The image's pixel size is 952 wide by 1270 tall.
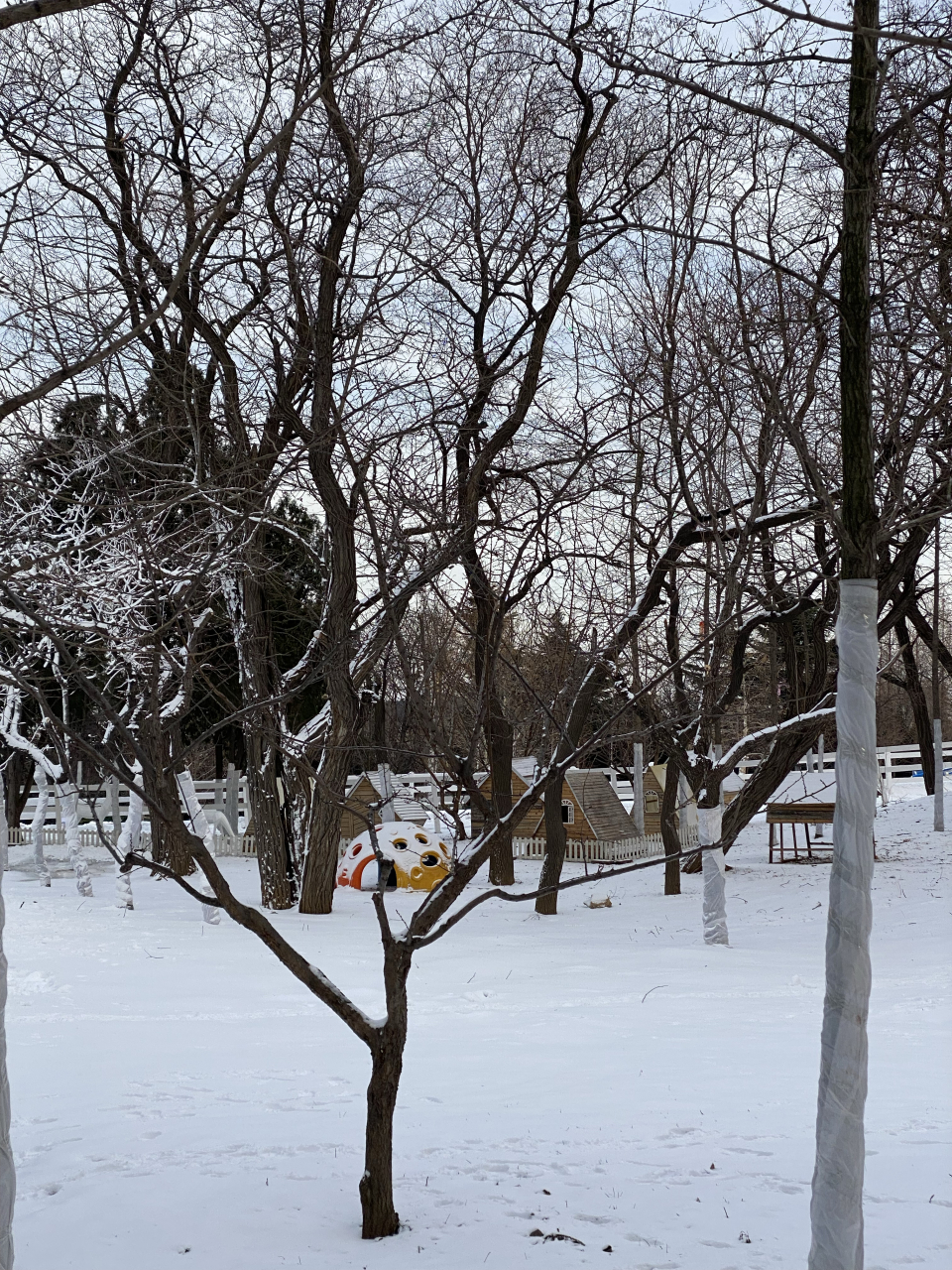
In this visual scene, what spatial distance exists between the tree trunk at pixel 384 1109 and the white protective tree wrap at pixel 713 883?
6.29m

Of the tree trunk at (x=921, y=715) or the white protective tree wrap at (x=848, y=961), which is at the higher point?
the tree trunk at (x=921, y=715)

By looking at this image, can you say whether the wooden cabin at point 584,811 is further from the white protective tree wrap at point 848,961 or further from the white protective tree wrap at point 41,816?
the white protective tree wrap at point 848,961

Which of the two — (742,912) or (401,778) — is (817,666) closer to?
(742,912)

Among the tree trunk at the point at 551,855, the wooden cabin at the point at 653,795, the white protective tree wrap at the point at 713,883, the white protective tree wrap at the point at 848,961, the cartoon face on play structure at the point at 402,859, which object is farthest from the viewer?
the wooden cabin at the point at 653,795

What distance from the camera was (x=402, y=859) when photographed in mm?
15414

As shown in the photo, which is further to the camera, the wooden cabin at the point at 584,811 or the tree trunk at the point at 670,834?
the wooden cabin at the point at 584,811

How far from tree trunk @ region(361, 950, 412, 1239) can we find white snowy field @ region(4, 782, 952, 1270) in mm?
110

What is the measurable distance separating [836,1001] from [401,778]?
67.7 ft

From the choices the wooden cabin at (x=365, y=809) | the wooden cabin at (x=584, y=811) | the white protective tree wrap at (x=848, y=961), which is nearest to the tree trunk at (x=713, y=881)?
the wooden cabin at (x=365, y=809)

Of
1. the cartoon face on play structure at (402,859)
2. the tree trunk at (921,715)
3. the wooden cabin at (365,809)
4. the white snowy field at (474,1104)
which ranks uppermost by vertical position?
the tree trunk at (921,715)

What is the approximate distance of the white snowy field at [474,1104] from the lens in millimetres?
4074

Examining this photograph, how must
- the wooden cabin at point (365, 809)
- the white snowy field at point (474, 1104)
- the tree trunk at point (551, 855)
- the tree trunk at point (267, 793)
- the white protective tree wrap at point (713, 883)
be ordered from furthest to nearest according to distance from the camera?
the wooden cabin at point (365, 809) → the tree trunk at point (551, 855) → the tree trunk at point (267, 793) → the white protective tree wrap at point (713, 883) → the white snowy field at point (474, 1104)

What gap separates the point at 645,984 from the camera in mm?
8625

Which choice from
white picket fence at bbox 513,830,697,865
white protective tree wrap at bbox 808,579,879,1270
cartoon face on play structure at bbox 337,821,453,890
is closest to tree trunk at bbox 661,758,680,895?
cartoon face on play structure at bbox 337,821,453,890
